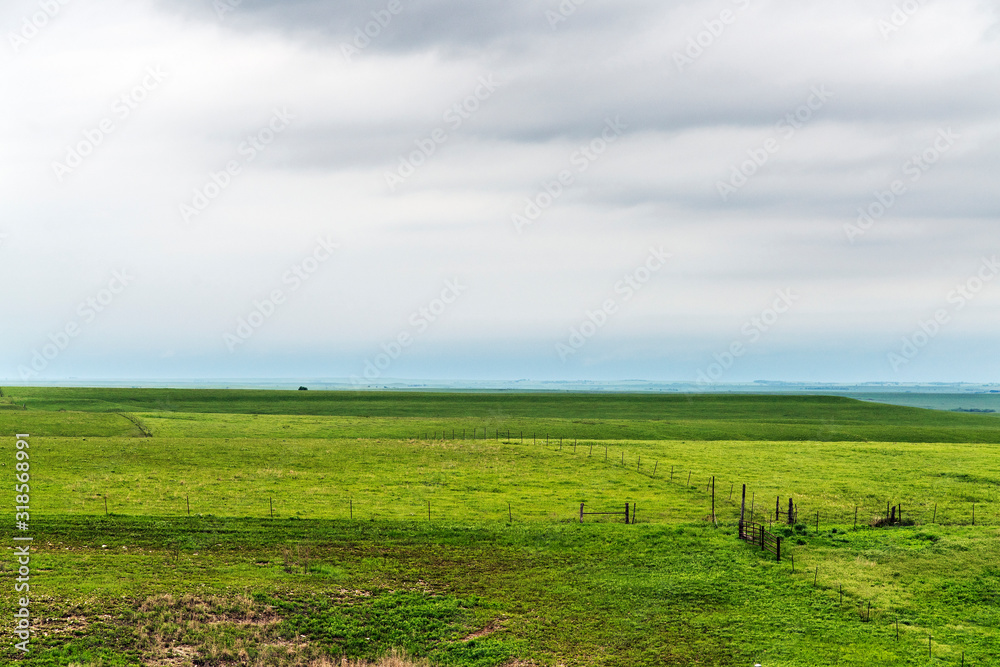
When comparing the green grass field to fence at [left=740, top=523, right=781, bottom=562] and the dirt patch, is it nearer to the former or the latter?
the dirt patch

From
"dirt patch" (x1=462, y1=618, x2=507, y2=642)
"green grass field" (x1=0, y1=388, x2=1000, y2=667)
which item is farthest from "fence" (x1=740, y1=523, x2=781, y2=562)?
"dirt patch" (x1=462, y1=618, x2=507, y2=642)

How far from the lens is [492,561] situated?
36.4 meters

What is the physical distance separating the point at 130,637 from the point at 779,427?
98754 mm

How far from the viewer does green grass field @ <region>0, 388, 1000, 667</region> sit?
2784 cm

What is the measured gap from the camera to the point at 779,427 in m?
108

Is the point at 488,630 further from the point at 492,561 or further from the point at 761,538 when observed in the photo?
the point at 761,538

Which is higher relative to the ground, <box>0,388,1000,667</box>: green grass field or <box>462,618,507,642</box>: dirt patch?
<box>0,388,1000,667</box>: green grass field

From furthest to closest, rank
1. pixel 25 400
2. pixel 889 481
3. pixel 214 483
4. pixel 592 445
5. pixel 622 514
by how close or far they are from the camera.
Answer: pixel 25 400 < pixel 592 445 < pixel 889 481 < pixel 214 483 < pixel 622 514

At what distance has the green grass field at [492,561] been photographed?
1096 inches

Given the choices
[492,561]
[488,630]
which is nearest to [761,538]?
[492,561]

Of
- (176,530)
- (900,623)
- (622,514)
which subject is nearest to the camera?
(900,623)

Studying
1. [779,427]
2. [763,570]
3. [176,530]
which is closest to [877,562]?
[763,570]

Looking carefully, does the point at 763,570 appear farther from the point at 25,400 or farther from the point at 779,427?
the point at 25,400

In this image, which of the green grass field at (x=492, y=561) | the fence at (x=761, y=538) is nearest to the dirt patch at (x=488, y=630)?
the green grass field at (x=492, y=561)
